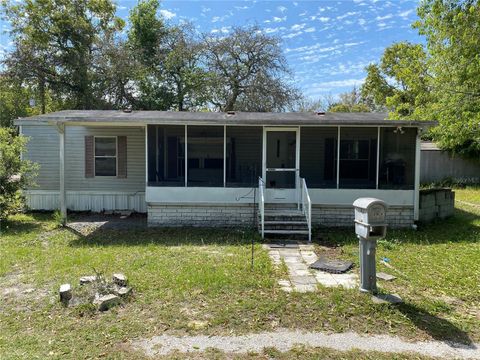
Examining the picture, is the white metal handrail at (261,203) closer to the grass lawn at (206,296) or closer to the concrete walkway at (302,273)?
the grass lawn at (206,296)

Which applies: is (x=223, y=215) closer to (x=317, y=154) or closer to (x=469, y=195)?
Answer: (x=317, y=154)

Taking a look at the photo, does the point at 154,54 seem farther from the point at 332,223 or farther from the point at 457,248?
the point at 457,248

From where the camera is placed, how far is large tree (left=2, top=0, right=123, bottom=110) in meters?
21.1

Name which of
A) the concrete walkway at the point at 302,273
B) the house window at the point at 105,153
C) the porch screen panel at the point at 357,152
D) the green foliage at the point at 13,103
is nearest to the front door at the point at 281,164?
the porch screen panel at the point at 357,152

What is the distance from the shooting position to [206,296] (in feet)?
15.4

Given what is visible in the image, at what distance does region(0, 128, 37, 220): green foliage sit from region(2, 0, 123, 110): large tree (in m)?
12.6

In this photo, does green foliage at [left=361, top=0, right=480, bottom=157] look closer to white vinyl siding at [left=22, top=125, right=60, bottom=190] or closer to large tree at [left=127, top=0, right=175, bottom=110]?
white vinyl siding at [left=22, top=125, right=60, bottom=190]

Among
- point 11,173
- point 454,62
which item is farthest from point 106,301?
point 454,62

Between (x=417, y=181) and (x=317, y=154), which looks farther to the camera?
(x=317, y=154)

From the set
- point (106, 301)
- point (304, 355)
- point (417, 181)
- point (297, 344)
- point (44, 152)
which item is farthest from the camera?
point (44, 152)

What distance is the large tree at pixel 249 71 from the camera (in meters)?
22.5

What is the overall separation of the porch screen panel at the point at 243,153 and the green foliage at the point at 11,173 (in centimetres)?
552

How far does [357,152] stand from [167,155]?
5.33 metres

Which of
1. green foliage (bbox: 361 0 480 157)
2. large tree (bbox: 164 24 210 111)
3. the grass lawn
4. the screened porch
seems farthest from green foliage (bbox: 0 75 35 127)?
green foliage (bbox: 361 0 480 157)
